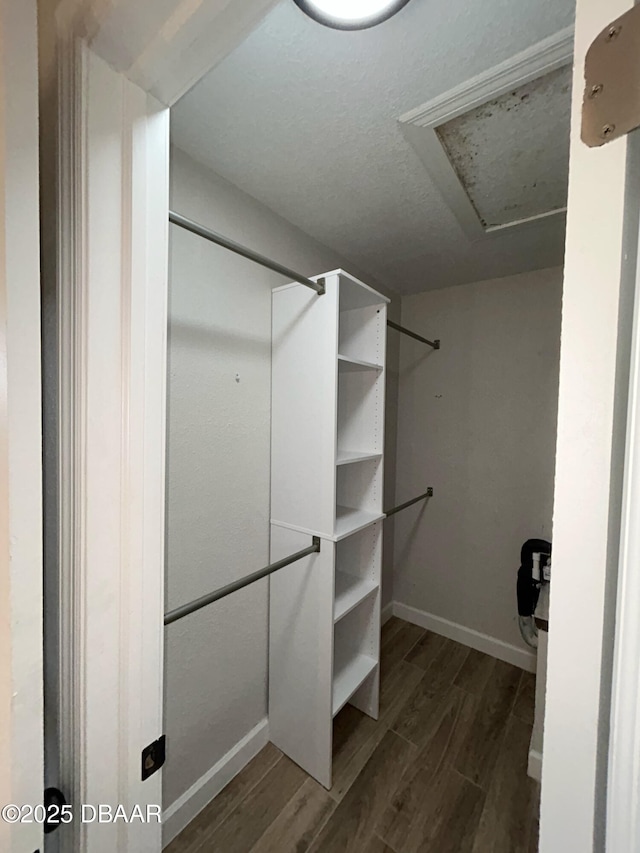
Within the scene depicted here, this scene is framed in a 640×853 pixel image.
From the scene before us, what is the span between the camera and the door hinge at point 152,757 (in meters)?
0.65

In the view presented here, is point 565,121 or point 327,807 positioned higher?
point 565,121

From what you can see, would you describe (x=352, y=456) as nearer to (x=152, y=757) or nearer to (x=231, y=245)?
(x=231, y=245)

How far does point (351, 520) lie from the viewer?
5.36 feet

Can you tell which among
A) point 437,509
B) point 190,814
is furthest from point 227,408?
point 437,509

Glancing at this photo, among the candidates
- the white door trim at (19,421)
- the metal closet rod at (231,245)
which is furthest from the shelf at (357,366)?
the white door trim at (19,421)

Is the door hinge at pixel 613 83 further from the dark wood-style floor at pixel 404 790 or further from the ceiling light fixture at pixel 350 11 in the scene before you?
the dark wood-style floor at pixel 404 790

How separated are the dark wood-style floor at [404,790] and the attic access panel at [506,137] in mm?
2370

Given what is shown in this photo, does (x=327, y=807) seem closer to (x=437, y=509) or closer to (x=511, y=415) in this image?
(x=437, y=509)

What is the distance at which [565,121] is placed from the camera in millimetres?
1033

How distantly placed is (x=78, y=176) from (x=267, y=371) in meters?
1.00

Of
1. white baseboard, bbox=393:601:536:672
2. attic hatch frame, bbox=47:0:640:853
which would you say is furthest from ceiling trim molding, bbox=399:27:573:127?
white baseboard, bbox=393:601:536:672

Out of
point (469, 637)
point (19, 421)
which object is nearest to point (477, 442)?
point (469, 637)

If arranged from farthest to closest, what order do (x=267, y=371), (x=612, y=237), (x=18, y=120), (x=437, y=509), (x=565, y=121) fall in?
(x=437, y=509) < (x=267, y=371) < (x=565, y=121) < (x=18, y=120) < (x=612, y=237)

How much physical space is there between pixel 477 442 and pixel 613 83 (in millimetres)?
2244
